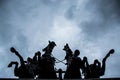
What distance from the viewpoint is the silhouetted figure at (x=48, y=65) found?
21617 mm

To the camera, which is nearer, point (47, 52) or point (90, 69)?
point (90, 69)

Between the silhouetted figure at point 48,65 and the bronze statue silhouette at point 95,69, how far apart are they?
157 cm

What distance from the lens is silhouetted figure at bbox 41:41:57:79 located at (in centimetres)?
2162

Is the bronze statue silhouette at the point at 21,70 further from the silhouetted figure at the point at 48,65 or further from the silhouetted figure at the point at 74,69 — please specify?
the silhouetted figure at the point at 74,69

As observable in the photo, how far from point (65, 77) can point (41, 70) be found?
1.27 meters

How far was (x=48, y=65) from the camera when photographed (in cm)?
2203

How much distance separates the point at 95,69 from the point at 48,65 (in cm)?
238

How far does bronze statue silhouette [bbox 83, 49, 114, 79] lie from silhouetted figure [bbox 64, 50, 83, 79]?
316mm

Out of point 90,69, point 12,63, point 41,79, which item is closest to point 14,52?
point 12,63

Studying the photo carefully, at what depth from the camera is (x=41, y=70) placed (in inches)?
858

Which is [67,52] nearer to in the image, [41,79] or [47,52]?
[47,52]

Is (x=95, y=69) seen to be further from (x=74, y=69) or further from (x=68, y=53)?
(x=68, y=53)

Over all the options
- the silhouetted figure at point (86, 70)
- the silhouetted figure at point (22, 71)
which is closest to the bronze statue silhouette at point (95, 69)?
the silhouetted figure at point (86, 70)

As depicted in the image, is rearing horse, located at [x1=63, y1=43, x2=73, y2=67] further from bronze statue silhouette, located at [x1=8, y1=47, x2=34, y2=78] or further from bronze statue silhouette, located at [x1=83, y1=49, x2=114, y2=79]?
bronze statue silhouette, located at [x1=8, y1=47, x2=34, y2=78]
